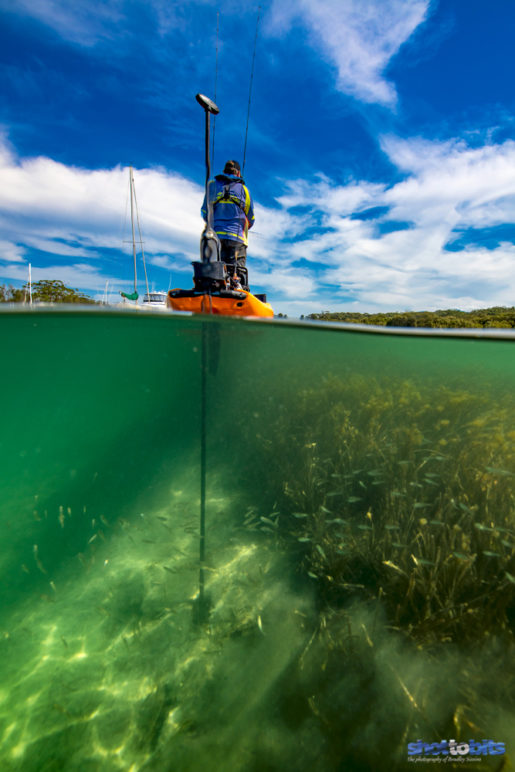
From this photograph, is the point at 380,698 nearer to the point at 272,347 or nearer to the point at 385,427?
the point at 385,427

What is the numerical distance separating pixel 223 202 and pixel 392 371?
11.7 meters

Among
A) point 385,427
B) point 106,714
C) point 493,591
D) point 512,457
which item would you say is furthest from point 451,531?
point 106,714

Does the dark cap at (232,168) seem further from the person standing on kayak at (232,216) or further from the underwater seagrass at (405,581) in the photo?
the underwater seagrass at (405,581)

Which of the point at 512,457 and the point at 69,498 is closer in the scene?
the point at 512,457

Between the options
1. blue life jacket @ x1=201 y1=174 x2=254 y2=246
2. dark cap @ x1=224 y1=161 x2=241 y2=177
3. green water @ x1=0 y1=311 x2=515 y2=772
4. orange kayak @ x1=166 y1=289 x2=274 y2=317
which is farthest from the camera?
dark cap @ x1=224 y1=161 x2=241 y2=177

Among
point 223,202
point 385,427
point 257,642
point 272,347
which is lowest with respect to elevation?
point 257,642

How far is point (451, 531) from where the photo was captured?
400cm

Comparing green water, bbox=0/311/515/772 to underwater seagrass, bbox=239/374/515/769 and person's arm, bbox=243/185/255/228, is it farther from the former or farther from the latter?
person's arm, bbox=243/185/255/228

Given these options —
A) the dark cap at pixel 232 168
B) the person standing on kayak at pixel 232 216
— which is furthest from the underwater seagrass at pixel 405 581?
the dark cap at pixel 232 168

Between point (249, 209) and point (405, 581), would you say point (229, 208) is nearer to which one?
point (249, 209)

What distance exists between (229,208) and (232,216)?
0.52 feet

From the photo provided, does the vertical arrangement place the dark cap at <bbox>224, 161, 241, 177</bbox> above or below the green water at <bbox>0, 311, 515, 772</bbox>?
above

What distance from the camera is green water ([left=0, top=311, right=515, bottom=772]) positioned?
9.79 ft

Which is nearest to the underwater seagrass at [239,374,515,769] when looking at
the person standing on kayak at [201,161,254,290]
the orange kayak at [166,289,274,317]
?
the orange kayak at [166,289,274,317]
